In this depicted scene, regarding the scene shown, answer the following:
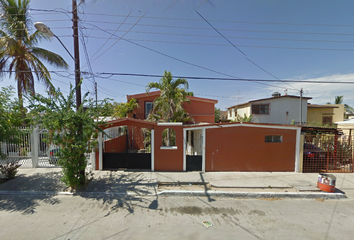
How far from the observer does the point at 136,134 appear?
12.8m

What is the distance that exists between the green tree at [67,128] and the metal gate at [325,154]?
387 inches

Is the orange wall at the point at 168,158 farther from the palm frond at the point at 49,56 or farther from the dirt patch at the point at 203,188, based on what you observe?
the palm frond at the point at 49,56

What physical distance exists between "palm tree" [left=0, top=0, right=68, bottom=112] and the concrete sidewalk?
6.00m

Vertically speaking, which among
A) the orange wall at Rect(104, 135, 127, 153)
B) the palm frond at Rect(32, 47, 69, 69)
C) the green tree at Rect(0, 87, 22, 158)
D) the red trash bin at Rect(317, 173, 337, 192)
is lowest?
the red trash bin at Rect(317, 173, 337, 192)

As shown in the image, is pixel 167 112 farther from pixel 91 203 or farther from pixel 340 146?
pixel 340 146

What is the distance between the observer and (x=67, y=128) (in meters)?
5.05

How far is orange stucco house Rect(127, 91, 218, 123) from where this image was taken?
13.6 metres

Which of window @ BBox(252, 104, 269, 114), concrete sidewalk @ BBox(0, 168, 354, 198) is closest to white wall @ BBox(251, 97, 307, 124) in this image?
window @ BBox(252, 104, 269, 114)

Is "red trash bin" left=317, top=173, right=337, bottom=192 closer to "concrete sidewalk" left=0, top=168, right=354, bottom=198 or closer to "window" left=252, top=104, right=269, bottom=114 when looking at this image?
"concrete sidewalk" left=0, top=168, right=354, bottom=198

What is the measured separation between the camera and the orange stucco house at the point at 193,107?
44.5 ft

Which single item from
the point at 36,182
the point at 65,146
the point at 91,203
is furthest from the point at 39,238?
the point at 36,182

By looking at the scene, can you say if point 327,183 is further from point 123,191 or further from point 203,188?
point 123,191

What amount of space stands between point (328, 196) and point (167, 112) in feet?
27.6

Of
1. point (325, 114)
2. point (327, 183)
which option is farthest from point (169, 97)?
point (325, 114)
